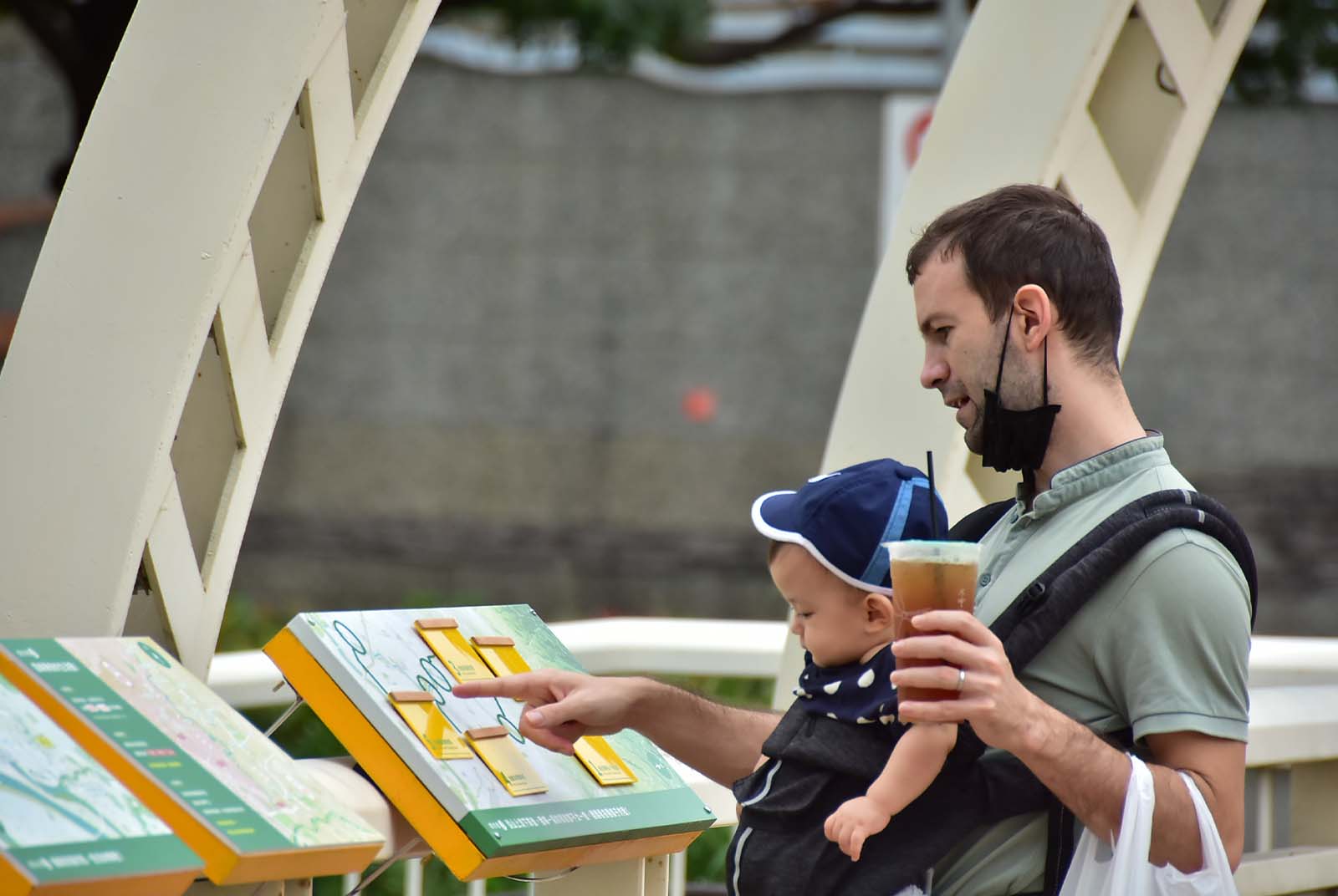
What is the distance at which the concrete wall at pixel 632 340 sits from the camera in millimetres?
9156

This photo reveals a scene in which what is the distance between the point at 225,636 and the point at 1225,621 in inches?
202

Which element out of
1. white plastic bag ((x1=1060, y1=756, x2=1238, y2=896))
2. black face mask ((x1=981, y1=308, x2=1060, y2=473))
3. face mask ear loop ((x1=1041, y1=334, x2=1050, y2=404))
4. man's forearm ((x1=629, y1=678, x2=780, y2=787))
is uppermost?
face mask ear loop ((x1=1041, y1=334, x2=1050, y2=404))

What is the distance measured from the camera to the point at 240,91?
214cm

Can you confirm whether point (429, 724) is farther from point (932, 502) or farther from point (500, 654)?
point (932, 502)

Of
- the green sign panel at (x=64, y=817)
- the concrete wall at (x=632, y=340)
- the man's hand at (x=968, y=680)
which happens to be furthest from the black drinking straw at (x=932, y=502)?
the concrete wall at (x=632, y=340)

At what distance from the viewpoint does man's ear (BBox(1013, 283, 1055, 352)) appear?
6.70ft

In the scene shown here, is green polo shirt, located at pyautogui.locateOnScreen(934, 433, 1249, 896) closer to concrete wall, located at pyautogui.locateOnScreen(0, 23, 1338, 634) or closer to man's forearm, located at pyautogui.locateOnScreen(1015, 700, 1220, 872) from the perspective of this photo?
man's forearm, located at pyautogui.locateOnScreen(1015, 700, 1220, 872)

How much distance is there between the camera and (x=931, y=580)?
1740mm

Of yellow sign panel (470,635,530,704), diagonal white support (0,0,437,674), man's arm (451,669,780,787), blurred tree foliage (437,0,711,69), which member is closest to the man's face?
man's arm (451,669,780,787)

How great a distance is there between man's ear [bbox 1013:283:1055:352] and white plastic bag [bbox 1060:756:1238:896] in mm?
549

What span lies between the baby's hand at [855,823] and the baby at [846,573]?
0.18 meters

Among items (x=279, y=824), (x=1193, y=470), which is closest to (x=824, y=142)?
(x=1193, y=470)

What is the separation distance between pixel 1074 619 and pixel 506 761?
79cm

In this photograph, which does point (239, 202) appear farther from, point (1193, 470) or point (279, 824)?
point (1193, 470)
